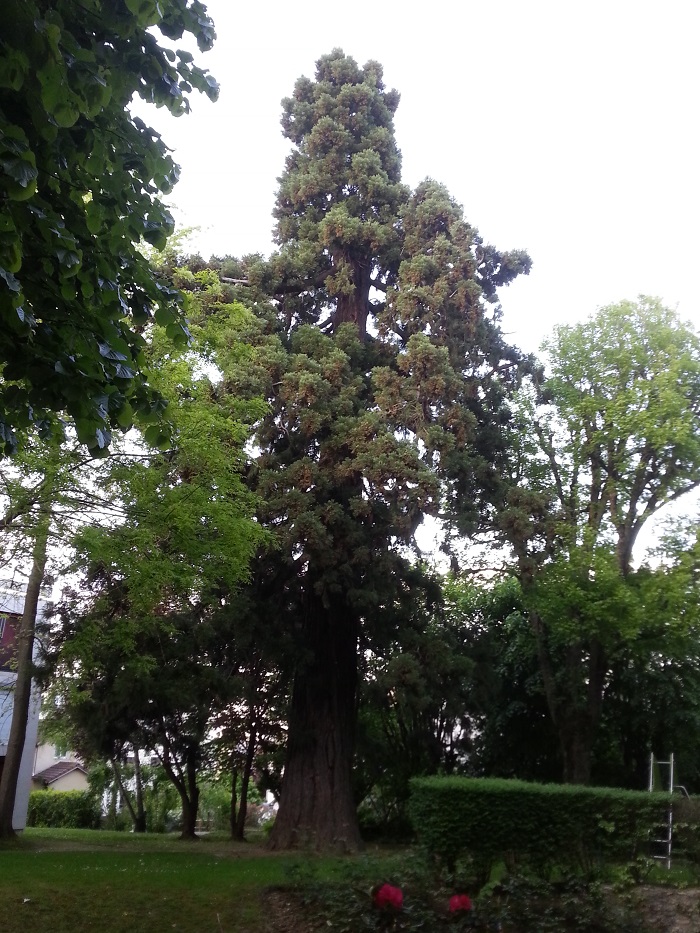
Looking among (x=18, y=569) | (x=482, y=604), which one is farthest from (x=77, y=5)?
(x=482, y=604)

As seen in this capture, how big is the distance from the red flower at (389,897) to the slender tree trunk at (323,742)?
9129 mm

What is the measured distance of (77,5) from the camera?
5.14 metres

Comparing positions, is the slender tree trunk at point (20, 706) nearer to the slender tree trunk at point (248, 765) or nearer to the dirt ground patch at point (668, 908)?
the slender tree trunk at point (248, 765)

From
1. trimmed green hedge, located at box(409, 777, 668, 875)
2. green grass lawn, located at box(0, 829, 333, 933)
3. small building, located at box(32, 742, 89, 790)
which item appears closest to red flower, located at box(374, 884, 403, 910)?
trimmed green hedge, located at box(409, 777, 668, 875)

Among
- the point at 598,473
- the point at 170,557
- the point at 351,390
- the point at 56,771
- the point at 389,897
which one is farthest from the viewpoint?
the point at 56,771

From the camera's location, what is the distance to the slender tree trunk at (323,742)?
1719cm

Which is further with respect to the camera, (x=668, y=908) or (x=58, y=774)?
(x=58, y=774)

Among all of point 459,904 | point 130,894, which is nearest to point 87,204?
point 459,904

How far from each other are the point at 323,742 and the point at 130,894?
7.25 m

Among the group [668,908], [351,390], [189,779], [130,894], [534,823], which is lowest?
[189,779]

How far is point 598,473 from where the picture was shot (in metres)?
22.2

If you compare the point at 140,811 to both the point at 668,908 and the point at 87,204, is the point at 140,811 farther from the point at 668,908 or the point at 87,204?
the point at 87,204

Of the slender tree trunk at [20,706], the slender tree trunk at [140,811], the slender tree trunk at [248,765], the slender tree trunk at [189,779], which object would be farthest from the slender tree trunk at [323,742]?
the slender tree trunk at [140,811]

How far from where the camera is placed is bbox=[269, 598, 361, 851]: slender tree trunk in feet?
56.4
